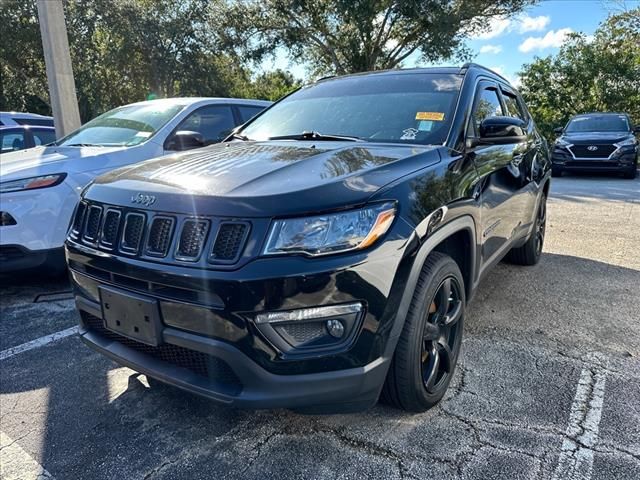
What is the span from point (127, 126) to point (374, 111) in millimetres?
2858

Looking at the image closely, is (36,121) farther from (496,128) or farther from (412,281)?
(412,281)

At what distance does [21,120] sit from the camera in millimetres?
7492

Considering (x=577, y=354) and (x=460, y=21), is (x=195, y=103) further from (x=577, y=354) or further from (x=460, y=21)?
(x=460, y=21)

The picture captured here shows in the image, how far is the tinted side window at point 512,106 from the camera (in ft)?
12.4

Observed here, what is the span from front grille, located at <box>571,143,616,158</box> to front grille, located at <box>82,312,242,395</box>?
1209 cm

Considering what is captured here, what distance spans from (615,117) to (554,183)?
Result: 111 inches

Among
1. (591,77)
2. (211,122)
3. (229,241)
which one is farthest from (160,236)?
(591,77)

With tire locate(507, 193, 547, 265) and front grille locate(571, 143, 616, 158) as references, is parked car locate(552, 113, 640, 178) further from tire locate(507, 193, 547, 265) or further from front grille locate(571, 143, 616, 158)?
tire locate(507, 193, 547, 265)

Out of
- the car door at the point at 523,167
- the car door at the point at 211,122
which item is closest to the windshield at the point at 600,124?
the car door at the point at 523,167

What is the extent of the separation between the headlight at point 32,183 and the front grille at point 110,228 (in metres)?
2.11

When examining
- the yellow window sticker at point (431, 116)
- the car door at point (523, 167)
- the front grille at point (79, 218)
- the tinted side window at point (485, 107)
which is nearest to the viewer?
the front grille at point (79, 218)

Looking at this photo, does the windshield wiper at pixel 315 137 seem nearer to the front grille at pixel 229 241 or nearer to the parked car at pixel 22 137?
the front grille at pixel 229 241

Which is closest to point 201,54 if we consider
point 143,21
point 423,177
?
point 143,21

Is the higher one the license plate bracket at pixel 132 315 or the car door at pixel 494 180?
the car door at pixel 494 180
